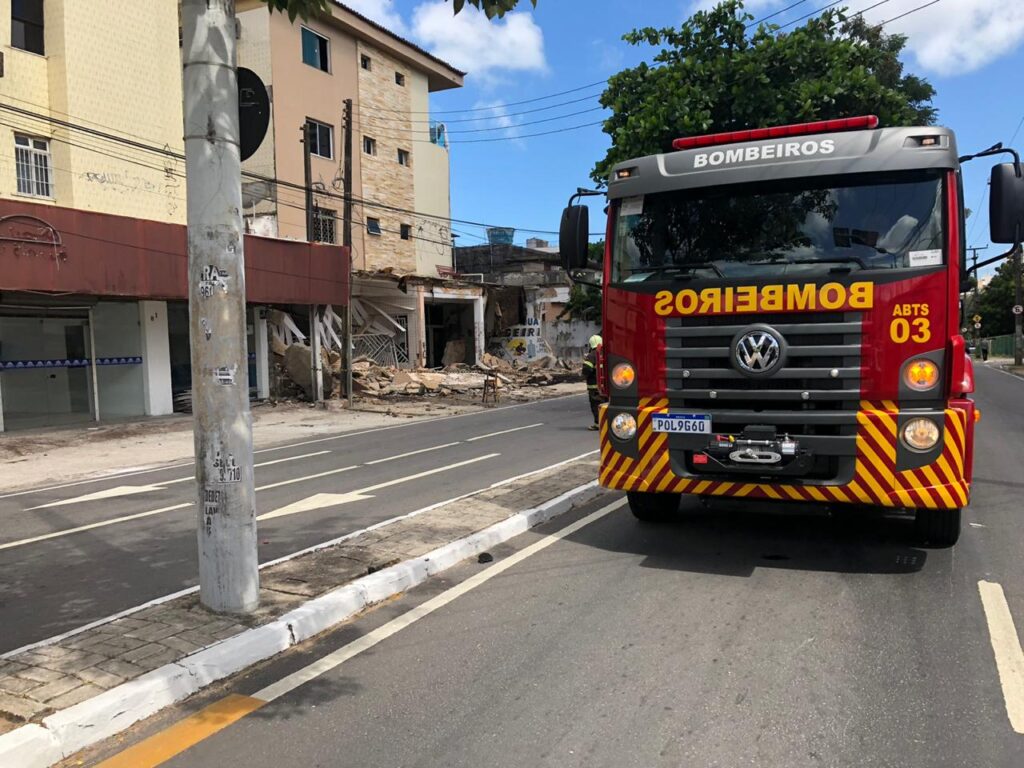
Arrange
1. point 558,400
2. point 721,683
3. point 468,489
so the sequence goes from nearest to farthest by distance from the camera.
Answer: point 721,683 < point 468,489 < point 558,400

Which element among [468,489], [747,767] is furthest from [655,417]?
[468,489]

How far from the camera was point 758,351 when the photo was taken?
5.21 metres

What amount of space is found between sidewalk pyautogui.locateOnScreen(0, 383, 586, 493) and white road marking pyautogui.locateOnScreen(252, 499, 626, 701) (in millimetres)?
8467

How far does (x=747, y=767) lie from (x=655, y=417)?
2.98 metres

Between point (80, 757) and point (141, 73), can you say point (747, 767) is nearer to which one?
point (80, 757)

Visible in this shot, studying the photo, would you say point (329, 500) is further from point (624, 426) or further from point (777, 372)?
point (777, 372)

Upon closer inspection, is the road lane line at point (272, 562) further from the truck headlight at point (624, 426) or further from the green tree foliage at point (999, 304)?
the green tree foliage at point (999, 304)

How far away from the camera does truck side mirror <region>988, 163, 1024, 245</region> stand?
511cm

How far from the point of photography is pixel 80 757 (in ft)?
10.4

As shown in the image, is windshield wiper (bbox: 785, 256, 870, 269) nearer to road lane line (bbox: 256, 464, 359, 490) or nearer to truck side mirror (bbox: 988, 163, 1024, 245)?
truck side mirror (bbox: 988, 163, 1024, 245)

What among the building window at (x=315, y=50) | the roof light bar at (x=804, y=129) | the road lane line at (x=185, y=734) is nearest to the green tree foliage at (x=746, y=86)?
the roof light bar at (x=804, y=129)

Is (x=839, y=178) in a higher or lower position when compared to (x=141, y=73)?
lower

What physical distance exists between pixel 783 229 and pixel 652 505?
263 cm

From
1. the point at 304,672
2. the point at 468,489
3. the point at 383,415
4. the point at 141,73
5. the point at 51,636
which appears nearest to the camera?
the point at 304,672
